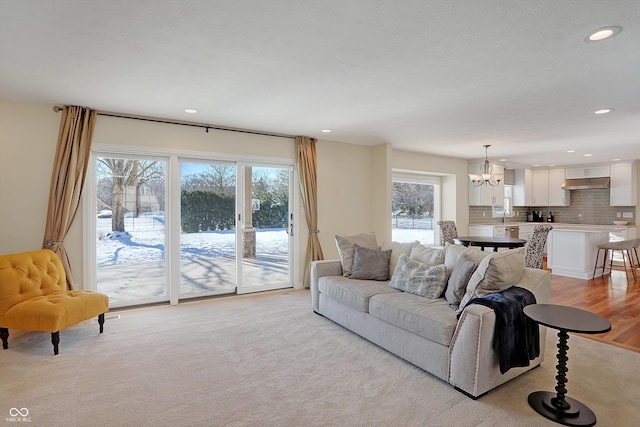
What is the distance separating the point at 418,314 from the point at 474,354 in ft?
1.68

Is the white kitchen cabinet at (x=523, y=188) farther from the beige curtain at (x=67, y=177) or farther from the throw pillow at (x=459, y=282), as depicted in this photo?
the beige curtain at (x=67, y=177)

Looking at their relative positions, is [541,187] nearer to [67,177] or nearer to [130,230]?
[130,230]

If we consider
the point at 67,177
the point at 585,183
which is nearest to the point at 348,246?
the point at 67,177

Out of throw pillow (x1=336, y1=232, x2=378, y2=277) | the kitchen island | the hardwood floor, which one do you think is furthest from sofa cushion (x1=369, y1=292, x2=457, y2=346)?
the kitchen island

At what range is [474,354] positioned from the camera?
7.58ft

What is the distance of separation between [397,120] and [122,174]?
3.73 m

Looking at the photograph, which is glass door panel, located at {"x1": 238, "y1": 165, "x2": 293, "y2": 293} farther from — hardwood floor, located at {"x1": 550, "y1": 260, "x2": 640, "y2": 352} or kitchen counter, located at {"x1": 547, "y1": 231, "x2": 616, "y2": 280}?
kitchen counter, located at {"x1": 547, "y1": 231, "x2": 616, "y2": 280}

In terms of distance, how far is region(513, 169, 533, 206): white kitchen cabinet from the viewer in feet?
29.0

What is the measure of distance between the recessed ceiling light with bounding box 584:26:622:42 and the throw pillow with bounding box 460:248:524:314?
1.63 meters

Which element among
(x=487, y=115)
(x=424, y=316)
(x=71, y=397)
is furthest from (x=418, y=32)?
(x=71, y=397)

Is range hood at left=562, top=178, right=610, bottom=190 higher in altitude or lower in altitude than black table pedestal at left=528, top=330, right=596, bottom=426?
higher

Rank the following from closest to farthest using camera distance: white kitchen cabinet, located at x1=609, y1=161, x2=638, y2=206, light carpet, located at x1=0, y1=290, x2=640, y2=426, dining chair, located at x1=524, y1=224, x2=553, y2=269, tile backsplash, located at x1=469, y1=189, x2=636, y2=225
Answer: light carpet, located at x1=0, y1=290, x2=640, y2=426, dining chair, located at x1=524, y1=224, x2=553, y2=269, white kitchen cabinet, located at x1=609, y1=161, x2=638, y2=206, tile backsplash, located at x1=469, y1=189, x2=636, y2=225

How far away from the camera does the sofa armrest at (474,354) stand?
2.30 metres

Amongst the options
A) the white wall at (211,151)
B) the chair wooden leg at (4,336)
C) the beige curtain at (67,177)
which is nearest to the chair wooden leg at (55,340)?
the chair wooden leg at (4,336)
